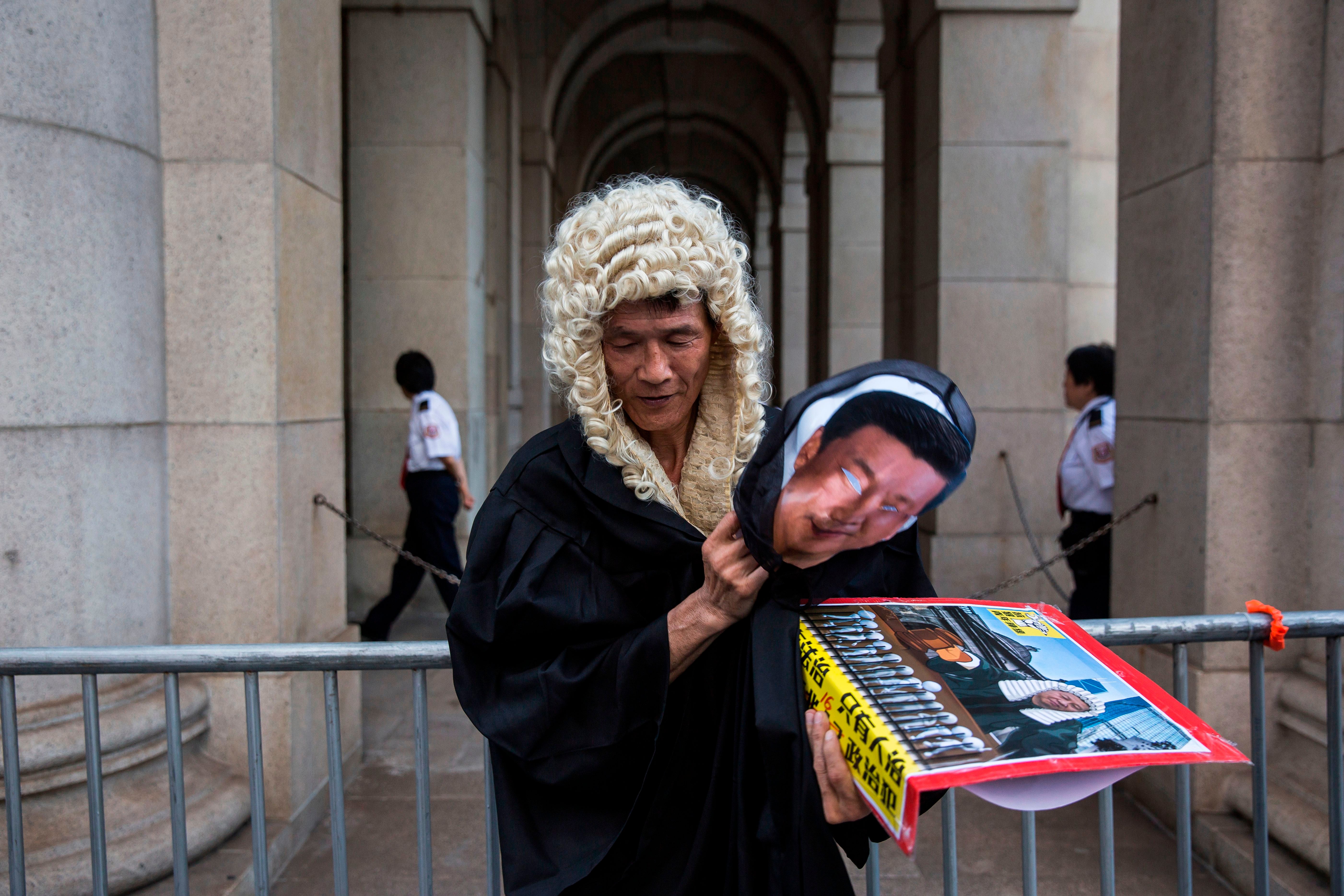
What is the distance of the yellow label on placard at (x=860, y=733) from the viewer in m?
1.11

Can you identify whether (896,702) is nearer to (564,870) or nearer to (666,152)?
(564,870)

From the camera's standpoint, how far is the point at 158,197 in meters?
3.91

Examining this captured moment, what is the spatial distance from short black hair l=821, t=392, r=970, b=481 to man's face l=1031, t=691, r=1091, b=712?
0.34 meters

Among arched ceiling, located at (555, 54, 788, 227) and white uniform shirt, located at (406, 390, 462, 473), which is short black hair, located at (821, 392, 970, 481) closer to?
white uniform shirt, located at (406, 390, 462, 473)

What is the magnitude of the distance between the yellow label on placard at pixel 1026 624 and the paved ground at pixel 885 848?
230 centimetres

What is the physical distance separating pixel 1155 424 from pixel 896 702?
381cm

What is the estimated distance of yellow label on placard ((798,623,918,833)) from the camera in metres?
1.11

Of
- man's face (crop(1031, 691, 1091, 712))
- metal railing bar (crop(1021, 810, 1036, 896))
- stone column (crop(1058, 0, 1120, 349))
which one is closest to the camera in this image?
man's face (crop(1031, 691, 1091, 712))

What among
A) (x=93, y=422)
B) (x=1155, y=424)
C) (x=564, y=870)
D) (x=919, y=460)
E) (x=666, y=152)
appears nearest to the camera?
(x=919, y=460)

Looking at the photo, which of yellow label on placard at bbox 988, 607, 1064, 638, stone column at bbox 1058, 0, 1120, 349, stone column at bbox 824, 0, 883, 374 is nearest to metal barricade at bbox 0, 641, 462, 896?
yellow label on placard at bbox 988, 607, 1064, 638

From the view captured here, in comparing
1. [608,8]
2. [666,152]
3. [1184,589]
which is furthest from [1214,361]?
[666,152]

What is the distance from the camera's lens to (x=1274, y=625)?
2.30 metres

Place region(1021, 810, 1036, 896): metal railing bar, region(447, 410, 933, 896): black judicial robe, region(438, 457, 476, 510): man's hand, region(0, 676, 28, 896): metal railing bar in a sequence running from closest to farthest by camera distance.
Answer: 1. region(447, 410, 933, 896): black judicial robe
2. region(1021, 810, 1036, 896): metal railing bar
3. region(0, 676, 28, 896): metal railing bar
4. region(438, 457, 476, 510): man's hand

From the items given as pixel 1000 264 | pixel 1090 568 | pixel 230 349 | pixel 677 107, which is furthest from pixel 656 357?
pixel 677 107
